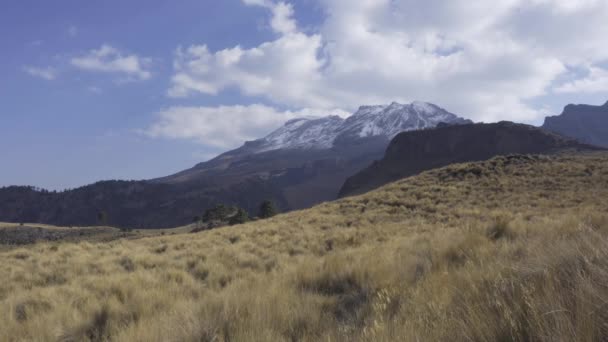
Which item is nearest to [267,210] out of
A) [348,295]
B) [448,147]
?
[348,295]

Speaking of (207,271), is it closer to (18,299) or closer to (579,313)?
(18,299)

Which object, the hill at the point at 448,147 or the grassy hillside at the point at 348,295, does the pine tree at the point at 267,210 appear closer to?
the grassy hillside at the point at 348,295

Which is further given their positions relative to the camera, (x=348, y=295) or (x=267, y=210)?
(x=267, y=210)

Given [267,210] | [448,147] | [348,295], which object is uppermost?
[448,147]

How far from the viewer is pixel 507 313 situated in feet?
7.88

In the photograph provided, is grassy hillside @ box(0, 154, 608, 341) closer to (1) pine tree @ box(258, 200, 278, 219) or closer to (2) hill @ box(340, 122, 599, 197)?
(1) pine tree @ box(258, 200, 278, 219)

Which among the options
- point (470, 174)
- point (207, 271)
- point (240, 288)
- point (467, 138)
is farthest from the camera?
point (467, 138)

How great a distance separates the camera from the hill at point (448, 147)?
445ft

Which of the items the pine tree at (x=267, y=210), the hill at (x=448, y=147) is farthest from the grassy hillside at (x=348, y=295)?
the hill at (x=448, y=147)

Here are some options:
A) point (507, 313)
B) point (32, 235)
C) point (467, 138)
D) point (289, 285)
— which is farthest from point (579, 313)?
point (467, 138)

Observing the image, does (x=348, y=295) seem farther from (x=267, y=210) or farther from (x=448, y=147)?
(x=448, y=147)

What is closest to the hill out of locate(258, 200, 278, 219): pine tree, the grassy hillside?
locate(258, 200, 278, 219): pine tree

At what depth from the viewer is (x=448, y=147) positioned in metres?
165

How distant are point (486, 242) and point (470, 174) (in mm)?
27948
